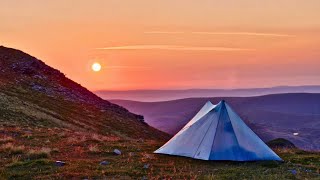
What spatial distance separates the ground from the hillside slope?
974 inches

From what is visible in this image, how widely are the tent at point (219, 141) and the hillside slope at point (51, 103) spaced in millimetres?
27690

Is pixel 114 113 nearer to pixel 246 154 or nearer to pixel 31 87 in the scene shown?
pixel 31 87

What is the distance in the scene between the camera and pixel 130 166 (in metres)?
19.6

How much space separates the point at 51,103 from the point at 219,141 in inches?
2249

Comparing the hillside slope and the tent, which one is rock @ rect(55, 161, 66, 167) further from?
the hillside slope

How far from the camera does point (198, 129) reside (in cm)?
2347

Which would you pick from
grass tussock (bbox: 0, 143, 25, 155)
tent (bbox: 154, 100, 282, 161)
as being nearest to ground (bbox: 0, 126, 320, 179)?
grass tussock (bbox: 0, 143, 25, 155)

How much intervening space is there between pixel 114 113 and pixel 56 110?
24693 mm

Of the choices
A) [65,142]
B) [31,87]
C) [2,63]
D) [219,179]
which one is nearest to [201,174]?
[219,179]

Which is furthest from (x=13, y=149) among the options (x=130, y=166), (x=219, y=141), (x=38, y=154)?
(x=219, y=141)

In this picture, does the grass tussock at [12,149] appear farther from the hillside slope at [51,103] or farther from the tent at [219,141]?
the hillside slope at [51,103]

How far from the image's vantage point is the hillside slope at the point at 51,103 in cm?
5595

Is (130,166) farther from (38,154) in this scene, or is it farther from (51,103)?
(51,103)

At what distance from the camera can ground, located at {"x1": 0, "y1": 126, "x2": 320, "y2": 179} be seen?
17734 mm
